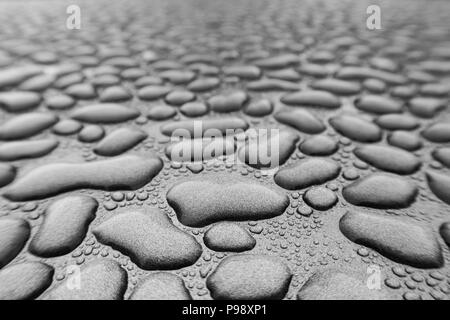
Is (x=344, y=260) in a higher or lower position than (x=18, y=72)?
lower

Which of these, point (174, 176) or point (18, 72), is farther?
point (18, 72)

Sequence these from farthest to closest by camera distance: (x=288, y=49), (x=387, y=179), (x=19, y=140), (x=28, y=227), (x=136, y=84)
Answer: (x=288, y=49) → (x=136, y=84) → (x=19, y=140) → (x=387, y=179) → (x=28, y=227)

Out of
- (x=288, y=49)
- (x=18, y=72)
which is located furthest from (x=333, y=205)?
(x=18, y=72)

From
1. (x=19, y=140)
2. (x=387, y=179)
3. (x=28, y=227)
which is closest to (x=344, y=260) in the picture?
(x=387, y=179)

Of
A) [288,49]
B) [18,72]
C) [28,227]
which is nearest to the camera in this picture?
[28,227]

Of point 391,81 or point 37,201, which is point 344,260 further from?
point 391,81
